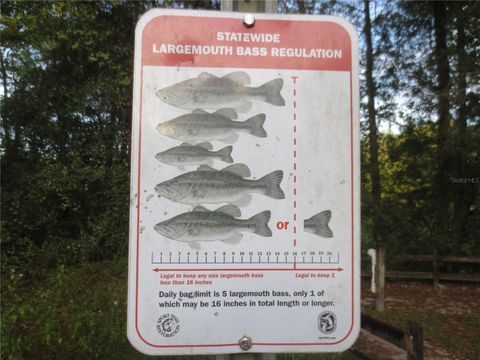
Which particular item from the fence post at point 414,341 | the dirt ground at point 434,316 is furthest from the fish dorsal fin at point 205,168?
the dirt ground at point 434,316

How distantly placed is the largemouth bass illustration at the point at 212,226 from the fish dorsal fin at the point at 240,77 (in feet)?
1.51

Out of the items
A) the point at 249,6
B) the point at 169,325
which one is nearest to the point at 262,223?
the point at 169,325

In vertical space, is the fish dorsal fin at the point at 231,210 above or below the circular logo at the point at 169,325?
above

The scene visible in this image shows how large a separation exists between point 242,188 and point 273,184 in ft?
0.37

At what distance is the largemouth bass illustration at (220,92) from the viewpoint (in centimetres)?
151

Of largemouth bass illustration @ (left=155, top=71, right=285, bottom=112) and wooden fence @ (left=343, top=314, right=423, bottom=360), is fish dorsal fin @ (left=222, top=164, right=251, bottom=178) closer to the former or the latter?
largemouth bass illustration @ (left=155, top=71, right=285, bottom=112)

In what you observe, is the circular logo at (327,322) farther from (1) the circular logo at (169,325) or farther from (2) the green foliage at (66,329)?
(2) the green foliage at (66,329)

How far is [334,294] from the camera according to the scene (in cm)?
150

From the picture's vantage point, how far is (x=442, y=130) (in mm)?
9898

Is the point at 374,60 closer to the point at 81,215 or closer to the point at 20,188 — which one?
the point at 81,215

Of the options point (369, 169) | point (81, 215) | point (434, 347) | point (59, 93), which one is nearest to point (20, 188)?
point (81, 215)

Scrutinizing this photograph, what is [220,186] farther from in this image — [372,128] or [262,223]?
[372,128]

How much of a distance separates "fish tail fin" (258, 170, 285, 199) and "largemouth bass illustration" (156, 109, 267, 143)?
15cm

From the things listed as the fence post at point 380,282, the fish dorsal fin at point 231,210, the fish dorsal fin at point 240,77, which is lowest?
the fence post at point 380,282
